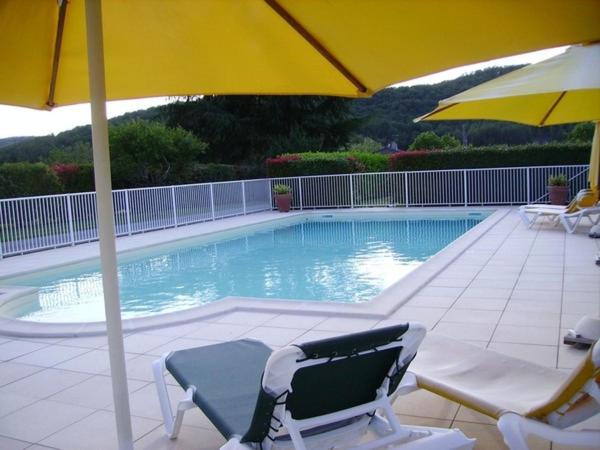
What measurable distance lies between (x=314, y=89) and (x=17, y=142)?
103 feet

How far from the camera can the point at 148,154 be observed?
16750mm

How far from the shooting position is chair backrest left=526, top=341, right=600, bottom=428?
1.83 m

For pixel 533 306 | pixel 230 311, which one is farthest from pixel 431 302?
pixel 230 311

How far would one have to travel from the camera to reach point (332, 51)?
261 cm


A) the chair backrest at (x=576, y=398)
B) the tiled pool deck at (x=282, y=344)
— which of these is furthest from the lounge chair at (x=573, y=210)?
the chair backrest at (x=576, y=398)

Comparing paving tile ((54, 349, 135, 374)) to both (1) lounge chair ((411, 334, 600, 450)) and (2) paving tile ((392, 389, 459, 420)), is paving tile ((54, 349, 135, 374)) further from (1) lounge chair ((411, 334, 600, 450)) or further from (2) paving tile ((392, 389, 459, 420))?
(1) lounge chair ((411, 334, 600, 450))

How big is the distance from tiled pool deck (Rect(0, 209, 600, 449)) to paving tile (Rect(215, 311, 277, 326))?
1 cm

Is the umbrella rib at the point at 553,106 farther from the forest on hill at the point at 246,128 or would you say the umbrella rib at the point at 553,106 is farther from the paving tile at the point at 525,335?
the forest on hill at the point at 246,128

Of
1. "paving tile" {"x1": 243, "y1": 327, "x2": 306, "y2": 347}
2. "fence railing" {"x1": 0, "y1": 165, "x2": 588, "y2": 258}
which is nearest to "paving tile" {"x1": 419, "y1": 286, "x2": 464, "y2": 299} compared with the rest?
"paving tile" {"x1": 243, "y1": 327, "x2": 306, "y2": 347}

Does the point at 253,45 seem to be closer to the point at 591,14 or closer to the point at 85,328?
the point at 591,14

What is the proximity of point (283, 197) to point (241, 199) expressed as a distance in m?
1.31

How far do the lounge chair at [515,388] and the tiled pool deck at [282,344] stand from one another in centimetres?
32

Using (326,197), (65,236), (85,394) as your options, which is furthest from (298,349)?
(326,197)

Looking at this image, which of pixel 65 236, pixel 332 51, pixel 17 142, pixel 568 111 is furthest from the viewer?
pixel 17 142
